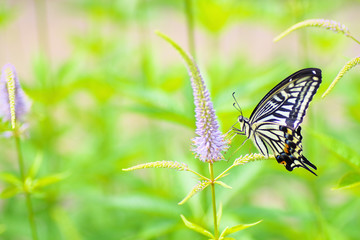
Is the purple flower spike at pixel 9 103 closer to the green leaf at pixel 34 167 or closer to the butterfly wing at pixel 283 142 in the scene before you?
the green leaf at pixel 34 167

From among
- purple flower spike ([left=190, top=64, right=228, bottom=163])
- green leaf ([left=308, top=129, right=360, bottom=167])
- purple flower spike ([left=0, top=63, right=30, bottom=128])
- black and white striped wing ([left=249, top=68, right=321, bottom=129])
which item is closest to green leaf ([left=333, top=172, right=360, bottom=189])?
green leaf ([left=308, top=129, right=360, bottom=167])

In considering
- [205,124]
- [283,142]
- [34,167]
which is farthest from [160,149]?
[205,124]

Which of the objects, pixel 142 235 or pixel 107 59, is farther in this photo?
pixel 107 59

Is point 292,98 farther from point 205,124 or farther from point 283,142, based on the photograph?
point 205,124

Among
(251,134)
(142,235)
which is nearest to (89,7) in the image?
(142,235)

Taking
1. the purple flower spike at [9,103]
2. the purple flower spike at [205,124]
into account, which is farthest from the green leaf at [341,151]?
the purple flower spike at [9,103]

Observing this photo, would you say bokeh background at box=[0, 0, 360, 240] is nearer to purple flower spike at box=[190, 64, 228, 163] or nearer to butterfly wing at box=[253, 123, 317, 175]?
butterfly wing at box=[253, 123, 317, 175]

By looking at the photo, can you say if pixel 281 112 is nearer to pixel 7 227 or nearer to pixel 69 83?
pixel 69 83
